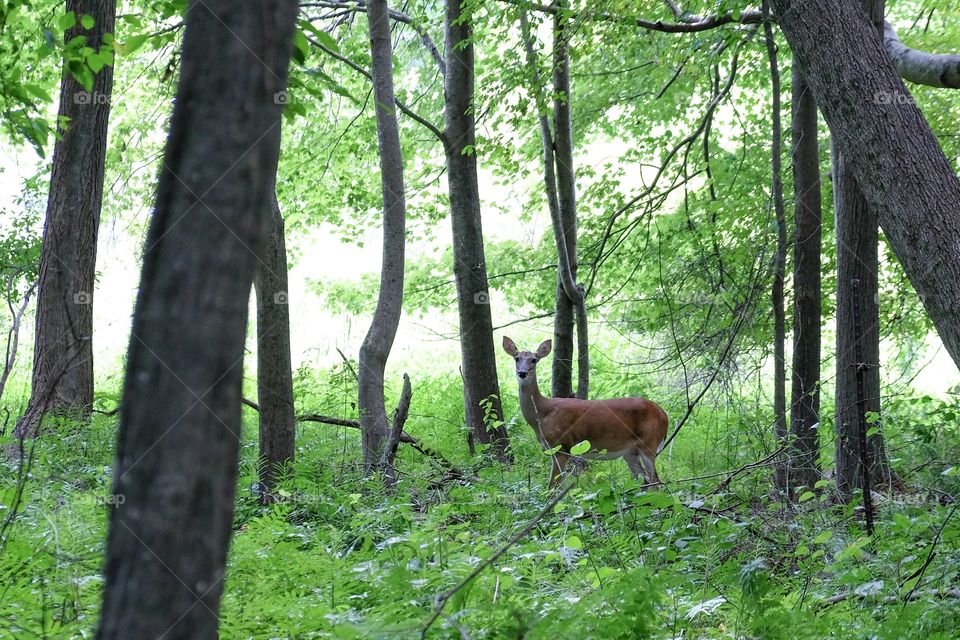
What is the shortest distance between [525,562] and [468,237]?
22.3 feet

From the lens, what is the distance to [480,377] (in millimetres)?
10797

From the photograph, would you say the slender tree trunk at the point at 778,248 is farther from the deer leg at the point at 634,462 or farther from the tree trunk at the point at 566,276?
the tree trunk at the point at 566,276

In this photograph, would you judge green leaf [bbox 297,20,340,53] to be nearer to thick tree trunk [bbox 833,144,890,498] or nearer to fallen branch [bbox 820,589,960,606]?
fallen branch [bbox 820,589,960,606]

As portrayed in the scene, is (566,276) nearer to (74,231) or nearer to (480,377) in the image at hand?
(480,377)

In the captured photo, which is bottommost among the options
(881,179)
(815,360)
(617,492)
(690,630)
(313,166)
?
(690,630)

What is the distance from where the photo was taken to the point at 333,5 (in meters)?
13.6

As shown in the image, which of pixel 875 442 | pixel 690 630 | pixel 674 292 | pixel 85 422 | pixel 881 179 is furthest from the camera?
pixel 674 292

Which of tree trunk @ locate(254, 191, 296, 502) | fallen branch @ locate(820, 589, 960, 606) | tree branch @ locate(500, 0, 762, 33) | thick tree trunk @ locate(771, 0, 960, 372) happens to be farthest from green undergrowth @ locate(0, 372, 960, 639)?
tree branch @ locate(500, 0, 762, 33)

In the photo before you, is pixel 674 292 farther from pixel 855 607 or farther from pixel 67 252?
pixel 855 607

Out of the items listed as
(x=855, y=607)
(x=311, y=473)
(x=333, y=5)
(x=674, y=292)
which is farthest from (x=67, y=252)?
(x=855, y=607)

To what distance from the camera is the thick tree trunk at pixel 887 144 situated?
14.8ft

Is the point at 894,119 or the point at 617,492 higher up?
the point at 894,119

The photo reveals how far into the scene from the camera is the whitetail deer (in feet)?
32.8

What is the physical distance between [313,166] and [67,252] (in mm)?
7248
